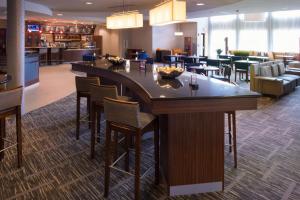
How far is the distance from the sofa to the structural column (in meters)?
6.15

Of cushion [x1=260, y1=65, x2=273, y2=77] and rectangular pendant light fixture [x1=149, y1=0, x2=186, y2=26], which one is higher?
rectangular pendant light fixture [x1=149, y1=0, x2=186, y2=26]

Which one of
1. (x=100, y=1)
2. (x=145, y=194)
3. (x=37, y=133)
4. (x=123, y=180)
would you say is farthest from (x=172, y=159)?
(x=100, y=1)

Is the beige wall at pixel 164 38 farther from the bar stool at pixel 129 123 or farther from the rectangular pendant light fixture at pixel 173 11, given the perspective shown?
the bar stool at pixel 129 123

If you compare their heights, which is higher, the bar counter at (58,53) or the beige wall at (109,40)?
the beige wall at (109,40)

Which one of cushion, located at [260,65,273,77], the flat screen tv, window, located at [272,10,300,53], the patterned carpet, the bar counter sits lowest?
the patterned carpet

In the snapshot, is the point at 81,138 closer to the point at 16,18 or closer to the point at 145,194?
the point at 145,194

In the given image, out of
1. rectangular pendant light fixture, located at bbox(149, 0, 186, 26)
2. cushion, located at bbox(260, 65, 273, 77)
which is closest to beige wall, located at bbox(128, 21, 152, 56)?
cushion, located at bbox(260, 65, 273, 77)

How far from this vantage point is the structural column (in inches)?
224

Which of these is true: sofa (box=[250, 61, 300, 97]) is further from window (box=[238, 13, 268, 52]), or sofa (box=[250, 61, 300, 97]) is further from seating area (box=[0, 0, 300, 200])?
window (box=[238, 13, 268, 52])

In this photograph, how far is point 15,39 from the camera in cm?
579

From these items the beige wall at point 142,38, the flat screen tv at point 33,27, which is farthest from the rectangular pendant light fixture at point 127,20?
the flat screen tv at point 33,27

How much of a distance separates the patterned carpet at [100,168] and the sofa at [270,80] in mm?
2491

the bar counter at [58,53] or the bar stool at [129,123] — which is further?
the bar counter at [58,53]

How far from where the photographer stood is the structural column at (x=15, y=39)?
18.7 feet
